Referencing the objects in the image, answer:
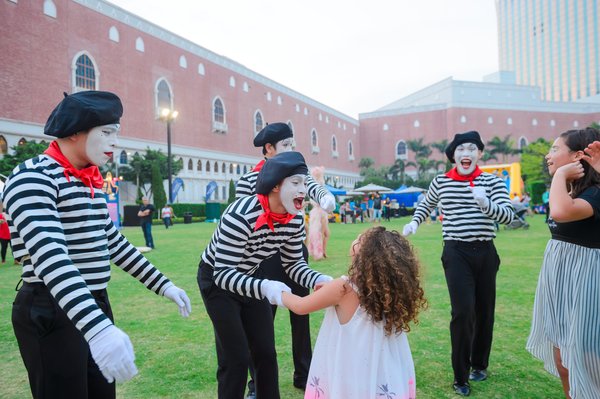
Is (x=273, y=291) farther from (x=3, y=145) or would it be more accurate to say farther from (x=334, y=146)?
(x=334, y=146)

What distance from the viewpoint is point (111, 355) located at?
1.75m

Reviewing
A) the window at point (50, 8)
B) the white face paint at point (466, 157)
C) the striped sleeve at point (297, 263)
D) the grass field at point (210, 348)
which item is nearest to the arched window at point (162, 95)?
the window at point (50, 8)

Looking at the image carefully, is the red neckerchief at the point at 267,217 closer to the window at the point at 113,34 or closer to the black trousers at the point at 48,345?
the black trousers at the point at 48,345

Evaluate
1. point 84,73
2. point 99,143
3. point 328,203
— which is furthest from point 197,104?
point 99,143

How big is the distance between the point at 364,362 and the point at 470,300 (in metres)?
1.89

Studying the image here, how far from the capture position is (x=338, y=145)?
76.7m

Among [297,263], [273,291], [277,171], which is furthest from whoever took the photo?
[297,263]

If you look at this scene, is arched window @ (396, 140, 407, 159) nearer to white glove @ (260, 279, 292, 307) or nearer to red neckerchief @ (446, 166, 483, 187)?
red neckerchief @ (446, 166, 483, 187)

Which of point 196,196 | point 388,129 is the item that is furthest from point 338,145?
point 196,196

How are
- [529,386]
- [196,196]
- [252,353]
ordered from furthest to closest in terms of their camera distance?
1. [196,196]
2. [529,386]
3. [252,353]

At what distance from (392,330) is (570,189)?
183 centimetres

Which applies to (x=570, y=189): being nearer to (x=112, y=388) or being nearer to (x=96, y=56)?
(x=112, y=388)

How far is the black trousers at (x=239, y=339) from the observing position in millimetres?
2750

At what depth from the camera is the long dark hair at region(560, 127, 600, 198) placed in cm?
297
